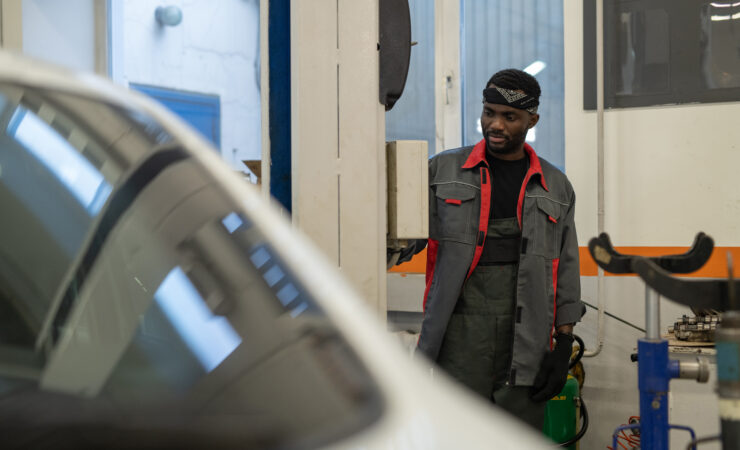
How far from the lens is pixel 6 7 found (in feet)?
9.31

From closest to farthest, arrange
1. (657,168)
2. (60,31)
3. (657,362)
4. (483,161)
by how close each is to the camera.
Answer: (657,362) < (483,161) < (60,31) < (657,168)

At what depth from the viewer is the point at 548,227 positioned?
2.72m

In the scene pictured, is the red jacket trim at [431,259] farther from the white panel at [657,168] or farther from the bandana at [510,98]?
the white panel at [657,168]

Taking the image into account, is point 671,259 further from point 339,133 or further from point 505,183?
point 505,183

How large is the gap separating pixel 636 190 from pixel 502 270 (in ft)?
4.68

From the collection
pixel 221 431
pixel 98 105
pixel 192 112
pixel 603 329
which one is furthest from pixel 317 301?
pixel 192 112

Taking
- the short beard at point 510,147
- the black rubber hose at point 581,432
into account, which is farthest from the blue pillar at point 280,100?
the black rubber hose at point 581,432

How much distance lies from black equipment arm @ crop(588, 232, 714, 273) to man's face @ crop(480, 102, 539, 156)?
1014 mm

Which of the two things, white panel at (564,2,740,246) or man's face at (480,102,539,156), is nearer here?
man's face at (480,102,539,156)

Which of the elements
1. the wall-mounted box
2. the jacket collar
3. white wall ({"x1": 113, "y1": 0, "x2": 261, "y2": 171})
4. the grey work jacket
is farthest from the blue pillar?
white wall ({"x1": 113, "y1": 0, "x2": 261, "y2": 171})

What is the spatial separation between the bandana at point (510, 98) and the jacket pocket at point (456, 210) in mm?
339

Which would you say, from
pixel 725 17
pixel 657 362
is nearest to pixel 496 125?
pixel 657 362

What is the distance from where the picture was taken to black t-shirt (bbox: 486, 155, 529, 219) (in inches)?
108

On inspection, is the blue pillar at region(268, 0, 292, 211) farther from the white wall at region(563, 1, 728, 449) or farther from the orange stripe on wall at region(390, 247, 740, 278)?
the white wall at region(563, 1, 728, 449)
